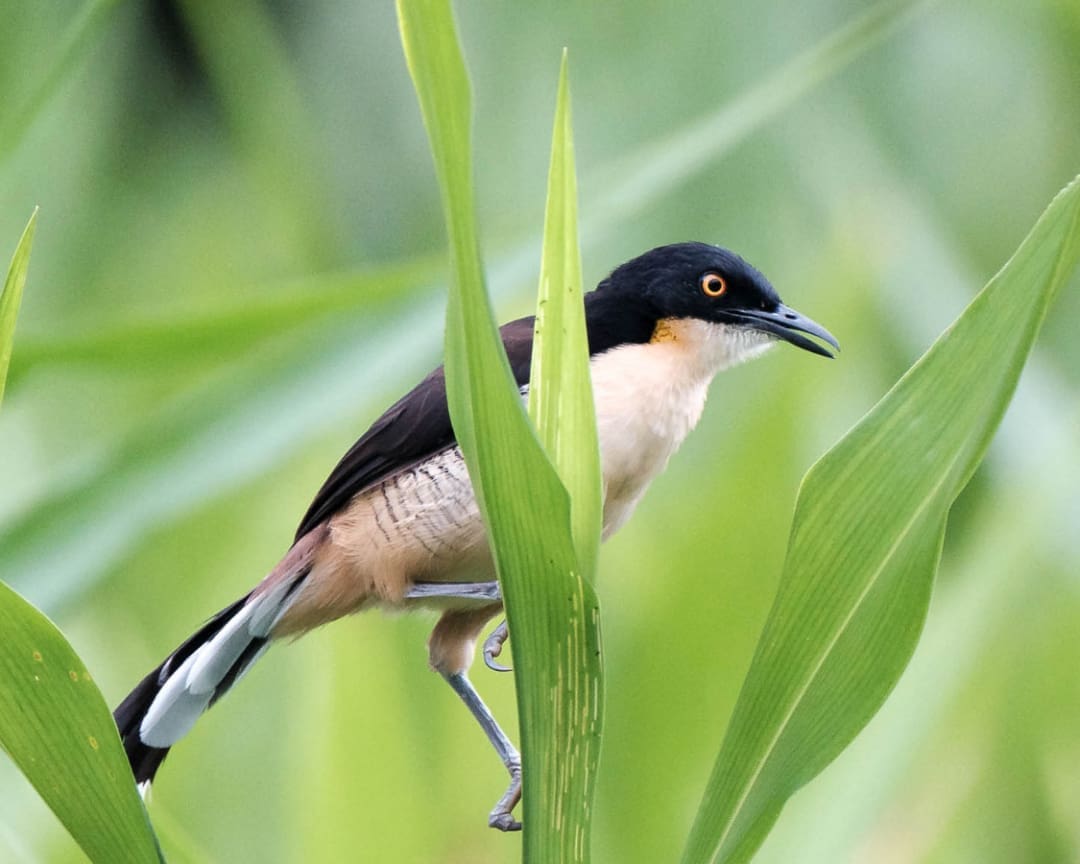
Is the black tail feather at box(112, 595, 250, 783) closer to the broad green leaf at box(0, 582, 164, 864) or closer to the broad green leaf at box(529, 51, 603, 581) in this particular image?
the broad green leaf at box(0, 582, 164, 864)

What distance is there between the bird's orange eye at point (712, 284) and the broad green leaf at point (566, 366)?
52 cm

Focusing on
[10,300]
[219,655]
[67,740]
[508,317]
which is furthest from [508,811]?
[508,317]

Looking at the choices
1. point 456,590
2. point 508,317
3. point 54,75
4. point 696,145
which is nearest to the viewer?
Answer: point 456,590

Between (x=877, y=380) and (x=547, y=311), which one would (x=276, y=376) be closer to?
(x=547, y=311)

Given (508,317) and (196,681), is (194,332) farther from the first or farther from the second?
(508,317)

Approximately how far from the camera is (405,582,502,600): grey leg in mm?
1122

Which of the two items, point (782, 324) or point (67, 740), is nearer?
point (67, 740)

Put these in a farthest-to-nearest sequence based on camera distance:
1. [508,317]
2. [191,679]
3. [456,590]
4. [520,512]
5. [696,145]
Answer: [508,317] → [696,145] → [456,590] → [191,679] → [520,512]

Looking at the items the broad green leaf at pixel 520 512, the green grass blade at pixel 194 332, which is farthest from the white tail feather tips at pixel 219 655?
the broad green leaf at pixel 520 512

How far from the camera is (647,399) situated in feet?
3.70

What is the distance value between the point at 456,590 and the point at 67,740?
46 centimetres

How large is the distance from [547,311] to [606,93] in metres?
1.64

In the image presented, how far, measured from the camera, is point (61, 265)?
2.15m

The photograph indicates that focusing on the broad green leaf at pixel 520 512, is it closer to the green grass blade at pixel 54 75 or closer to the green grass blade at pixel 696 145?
the green grass blade at pixel 54 75
